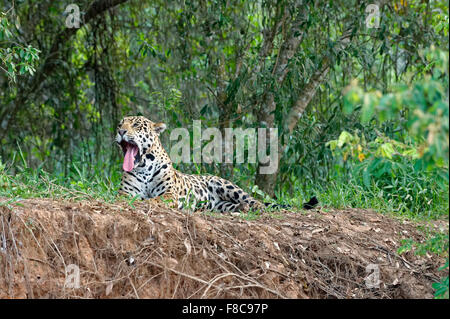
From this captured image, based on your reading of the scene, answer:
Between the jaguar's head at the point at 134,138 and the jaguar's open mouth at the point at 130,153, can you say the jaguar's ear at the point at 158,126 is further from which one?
the jaguar's open mouth at the point at 130,153

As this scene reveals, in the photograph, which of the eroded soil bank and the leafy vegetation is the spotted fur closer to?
the leafy vegetation

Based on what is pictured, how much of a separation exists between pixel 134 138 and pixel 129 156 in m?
0.24

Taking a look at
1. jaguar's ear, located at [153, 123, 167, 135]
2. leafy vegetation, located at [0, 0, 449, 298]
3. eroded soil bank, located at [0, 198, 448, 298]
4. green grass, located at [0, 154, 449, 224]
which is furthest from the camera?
leafy vegetation, located at [0, 0, 449, 298]

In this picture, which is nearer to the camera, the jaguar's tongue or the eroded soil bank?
the eroded soil bank

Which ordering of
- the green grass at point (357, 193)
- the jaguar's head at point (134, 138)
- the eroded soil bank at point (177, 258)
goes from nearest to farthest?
the eroded soil bank at point (177, 258)
the green grass at point (357, 193)
the jaguar's head at point (134, 138)

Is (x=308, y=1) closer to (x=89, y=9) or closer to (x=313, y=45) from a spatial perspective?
(x=313, y=45)

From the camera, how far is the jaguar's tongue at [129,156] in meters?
7.95

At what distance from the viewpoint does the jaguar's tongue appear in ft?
26.1

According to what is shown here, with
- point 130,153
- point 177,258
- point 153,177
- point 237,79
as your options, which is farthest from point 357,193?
point 177,258

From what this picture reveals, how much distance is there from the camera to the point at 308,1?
922 cm

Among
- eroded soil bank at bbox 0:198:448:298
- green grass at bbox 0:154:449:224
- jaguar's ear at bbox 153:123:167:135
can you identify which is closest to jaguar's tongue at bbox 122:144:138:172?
green grass at bbox 0:154:449:224

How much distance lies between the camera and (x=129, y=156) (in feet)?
26.5

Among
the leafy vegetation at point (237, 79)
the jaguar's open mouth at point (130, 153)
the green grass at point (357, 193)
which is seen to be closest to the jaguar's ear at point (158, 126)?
the jaguar's open mouth at point (130, 153)
